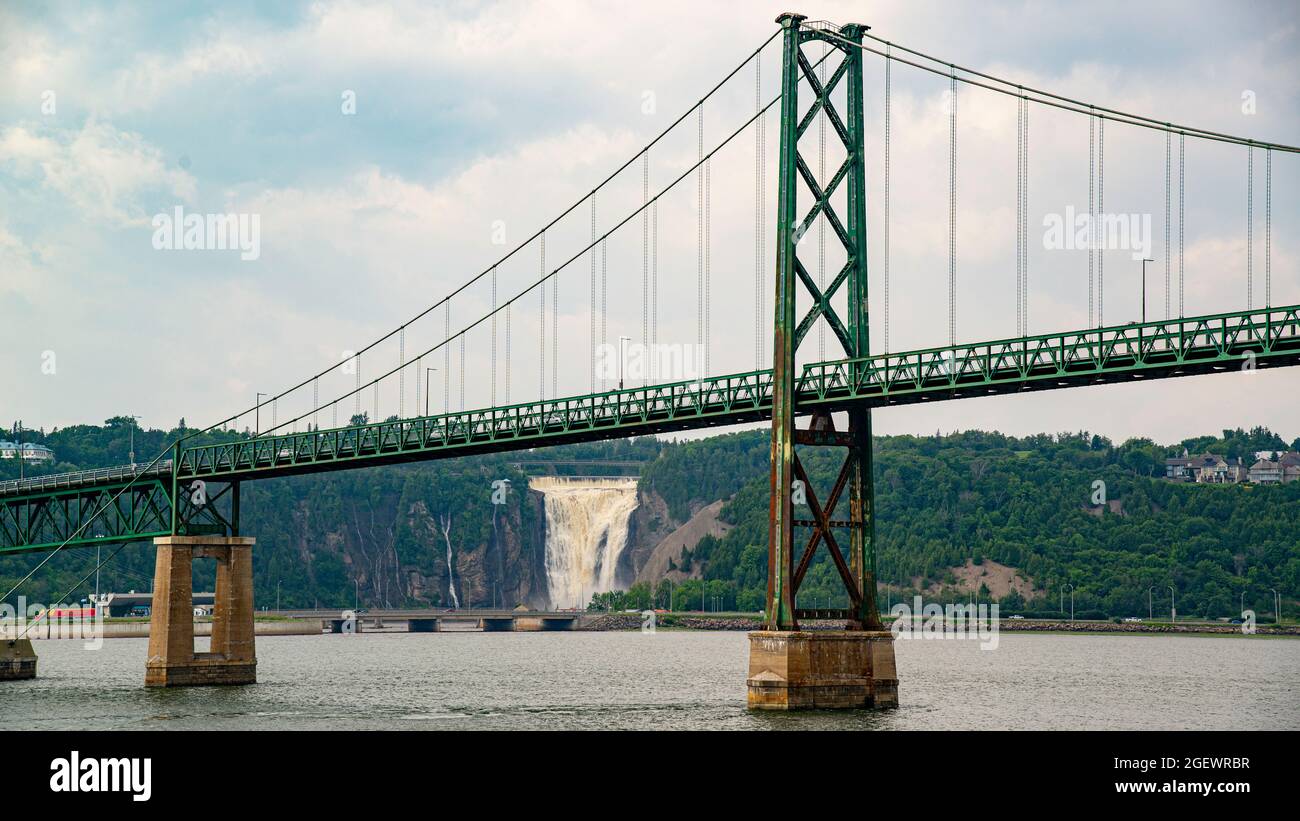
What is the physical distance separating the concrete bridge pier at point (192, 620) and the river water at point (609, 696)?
182 centimetres

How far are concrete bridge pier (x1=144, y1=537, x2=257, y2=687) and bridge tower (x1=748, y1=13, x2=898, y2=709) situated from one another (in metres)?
35.9

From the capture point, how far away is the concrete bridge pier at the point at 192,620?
90.9m

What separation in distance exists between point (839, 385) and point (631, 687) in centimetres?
3584

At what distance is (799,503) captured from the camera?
7512 cm

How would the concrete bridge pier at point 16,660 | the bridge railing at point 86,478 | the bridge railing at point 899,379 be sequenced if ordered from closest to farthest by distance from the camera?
the bridge railing at point 899,379 → the concrete bridge pier at point 16,660 → the bridge railing at point 86,478

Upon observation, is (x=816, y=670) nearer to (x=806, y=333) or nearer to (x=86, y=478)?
(x=806, y=333)

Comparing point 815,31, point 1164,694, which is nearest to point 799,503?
point 815,31

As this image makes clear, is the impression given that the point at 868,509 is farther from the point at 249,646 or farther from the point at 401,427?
the point at 249,646

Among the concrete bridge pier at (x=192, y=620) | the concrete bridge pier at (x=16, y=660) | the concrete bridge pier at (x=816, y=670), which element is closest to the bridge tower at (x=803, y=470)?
the concrete bridge pier at (x=816, y=670)

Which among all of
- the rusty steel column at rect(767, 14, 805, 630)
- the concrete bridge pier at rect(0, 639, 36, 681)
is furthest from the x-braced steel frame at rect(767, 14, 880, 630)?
the concrete bridge pier at rect(0, 639, 36, 681)

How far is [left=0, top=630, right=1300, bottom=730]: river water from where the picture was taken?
70.1 meters

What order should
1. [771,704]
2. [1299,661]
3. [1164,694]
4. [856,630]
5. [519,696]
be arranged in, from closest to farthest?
[771,704] → [856,630] → [519,696] → [1164,694] → [1299,661]

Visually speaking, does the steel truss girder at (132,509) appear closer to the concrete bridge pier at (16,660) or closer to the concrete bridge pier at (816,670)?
the concrete bridge pier at (16,660)

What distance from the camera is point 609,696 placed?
296 feet
